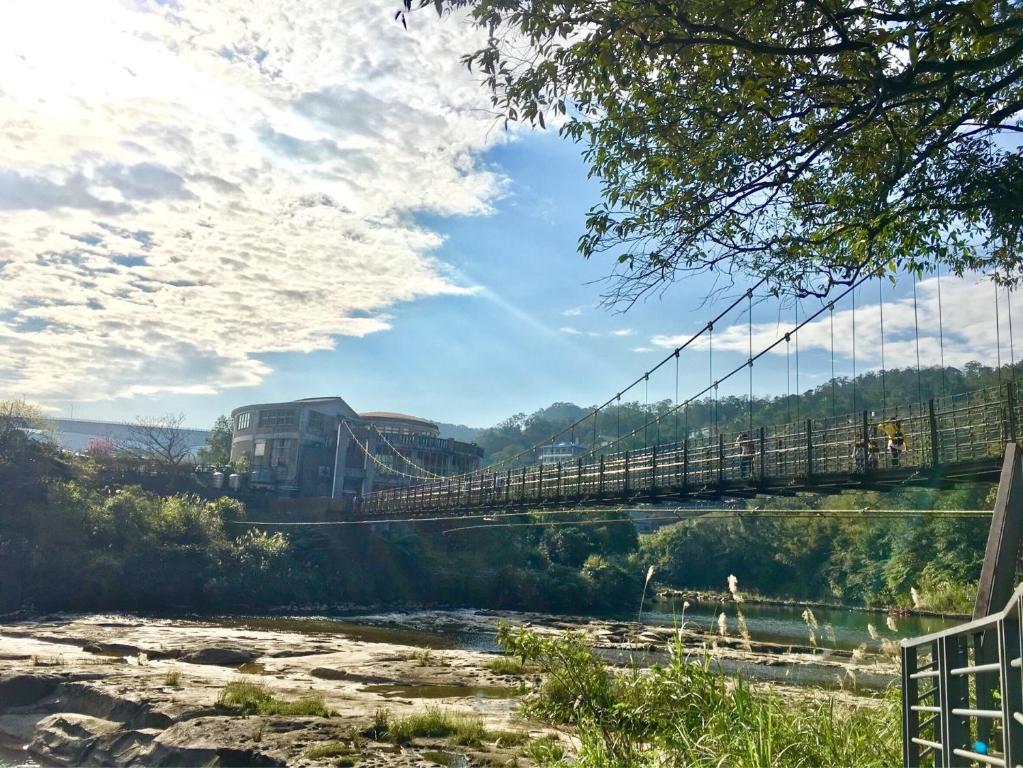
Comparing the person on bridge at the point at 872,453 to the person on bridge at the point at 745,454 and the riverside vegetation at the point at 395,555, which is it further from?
the riverside vegetation at the point at 395,555

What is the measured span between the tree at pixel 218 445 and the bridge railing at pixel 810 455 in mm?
42918

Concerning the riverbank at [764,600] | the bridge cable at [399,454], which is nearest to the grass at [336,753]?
the riverbank at [764,600]

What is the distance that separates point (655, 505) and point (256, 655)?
10121 millimetres

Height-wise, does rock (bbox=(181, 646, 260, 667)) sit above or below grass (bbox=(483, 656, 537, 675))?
below

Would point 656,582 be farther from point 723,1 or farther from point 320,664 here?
point 723,1

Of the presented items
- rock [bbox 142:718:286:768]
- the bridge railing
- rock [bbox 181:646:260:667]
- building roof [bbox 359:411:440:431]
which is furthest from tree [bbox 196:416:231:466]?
rock [bbox 142:718:286:768]

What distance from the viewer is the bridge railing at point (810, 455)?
12523mm

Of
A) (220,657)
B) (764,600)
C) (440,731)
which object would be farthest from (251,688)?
(764,600)

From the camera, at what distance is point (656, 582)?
182 feet

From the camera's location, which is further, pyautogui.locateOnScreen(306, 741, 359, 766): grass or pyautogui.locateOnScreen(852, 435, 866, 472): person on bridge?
pyautogui.locateOnScreen(852, 435, 866, 472): person on bridge

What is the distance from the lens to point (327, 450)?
1945 inches

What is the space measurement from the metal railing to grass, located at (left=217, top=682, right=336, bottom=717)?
7.03 metres

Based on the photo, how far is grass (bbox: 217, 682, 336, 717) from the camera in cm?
942

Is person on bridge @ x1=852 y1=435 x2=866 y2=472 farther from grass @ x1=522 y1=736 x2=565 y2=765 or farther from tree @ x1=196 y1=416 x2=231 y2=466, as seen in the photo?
tree @ x1=196 y1=416 x2=231 y2=466
